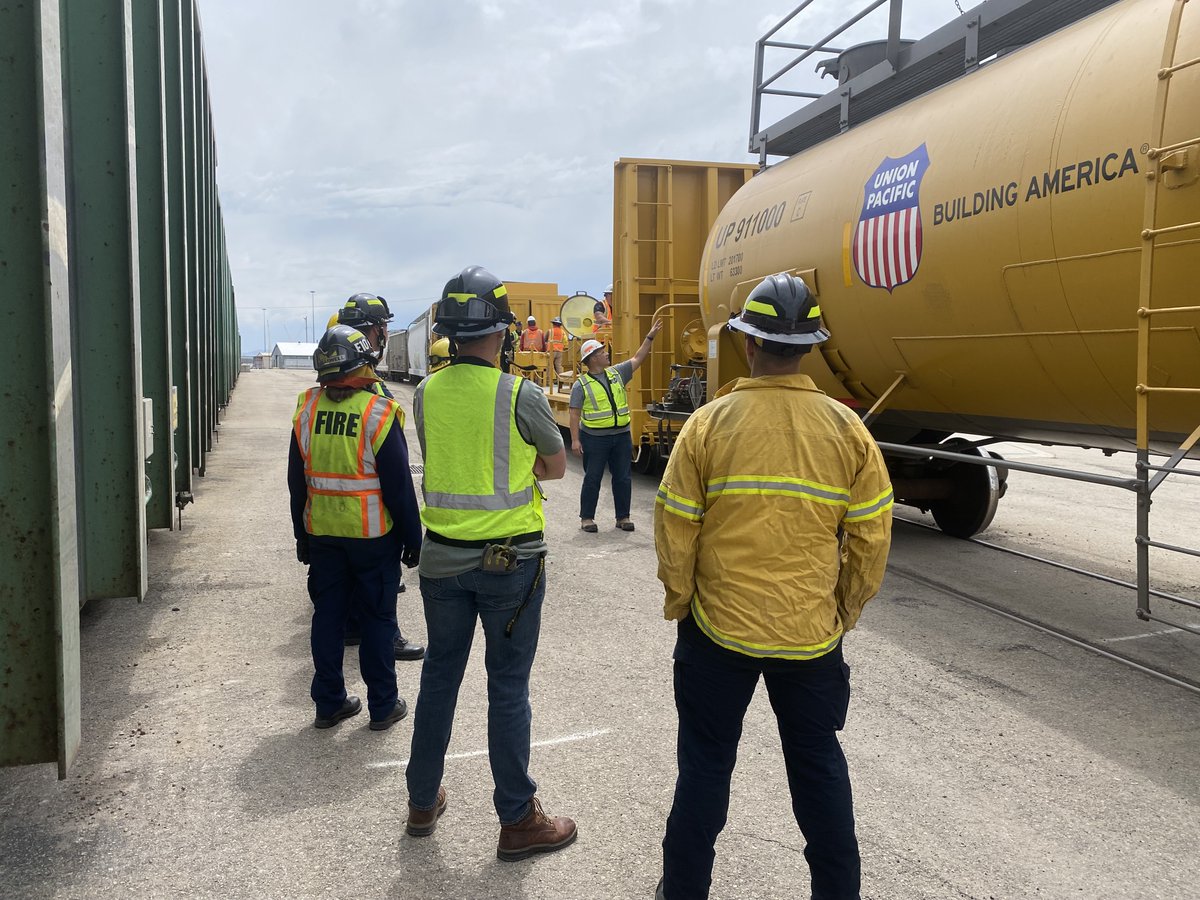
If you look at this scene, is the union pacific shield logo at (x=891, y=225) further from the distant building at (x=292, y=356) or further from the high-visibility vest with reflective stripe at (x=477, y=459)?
the distant building at (x=292, y=356)

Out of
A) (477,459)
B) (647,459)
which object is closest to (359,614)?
(477,459)

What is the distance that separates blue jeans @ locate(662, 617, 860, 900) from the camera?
2.35m

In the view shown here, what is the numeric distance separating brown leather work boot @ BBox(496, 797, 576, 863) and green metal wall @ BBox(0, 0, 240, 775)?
1392 mm

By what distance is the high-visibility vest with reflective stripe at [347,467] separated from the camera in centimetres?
376

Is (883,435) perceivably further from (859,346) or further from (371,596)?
(371,596)

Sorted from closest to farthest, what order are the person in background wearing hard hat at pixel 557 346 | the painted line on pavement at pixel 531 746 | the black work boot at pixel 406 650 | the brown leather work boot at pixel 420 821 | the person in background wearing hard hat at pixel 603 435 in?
the brown leather work boot at pixel 420 821 < the painted line on pavement at pixel 531 746 < the black work boot at pixel 406 650 < the person in background wearing hard hat at pixel 603 435 < the person in background wearing hard hat at pixel 557 346

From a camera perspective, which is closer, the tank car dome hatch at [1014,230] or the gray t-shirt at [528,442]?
the gray t-shirt at [528,442]

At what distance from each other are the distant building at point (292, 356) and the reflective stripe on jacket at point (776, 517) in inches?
3548

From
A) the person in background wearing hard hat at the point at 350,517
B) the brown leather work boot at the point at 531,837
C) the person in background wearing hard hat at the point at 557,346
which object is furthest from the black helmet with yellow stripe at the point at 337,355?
the person in background wearing hard hat at the point at 557,346

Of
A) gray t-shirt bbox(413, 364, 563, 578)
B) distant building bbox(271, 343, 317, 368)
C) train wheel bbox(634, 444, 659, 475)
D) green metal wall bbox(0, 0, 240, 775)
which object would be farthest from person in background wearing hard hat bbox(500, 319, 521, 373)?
distant building bbox(271, 343, 317, 368)

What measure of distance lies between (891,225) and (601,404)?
344 cm

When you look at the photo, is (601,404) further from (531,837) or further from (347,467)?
(531,837)

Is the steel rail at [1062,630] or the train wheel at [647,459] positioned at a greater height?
the train wheel at [647,459]

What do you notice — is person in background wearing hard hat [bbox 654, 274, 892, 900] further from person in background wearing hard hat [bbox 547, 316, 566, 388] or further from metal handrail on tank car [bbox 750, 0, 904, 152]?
person in background wearing hard hat [bbox 547, 316, 566, 388]
